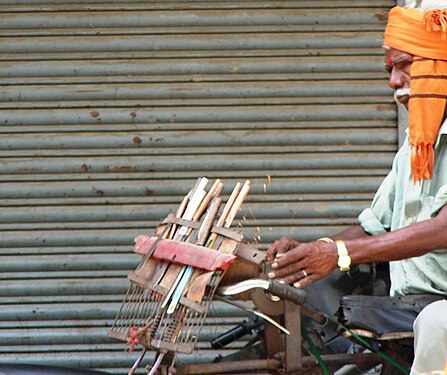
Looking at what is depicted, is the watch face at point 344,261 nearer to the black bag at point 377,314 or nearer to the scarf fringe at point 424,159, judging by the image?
the black bag at point 377,314

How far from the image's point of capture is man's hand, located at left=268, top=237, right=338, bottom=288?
3.73 metres

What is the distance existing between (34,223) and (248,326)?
6.52 feet

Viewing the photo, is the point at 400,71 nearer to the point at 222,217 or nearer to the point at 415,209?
the point at 415,209

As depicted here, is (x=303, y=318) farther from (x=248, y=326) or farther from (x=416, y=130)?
(x=416, y=130)

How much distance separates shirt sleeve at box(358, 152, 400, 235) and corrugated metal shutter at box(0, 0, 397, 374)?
42.5 inches

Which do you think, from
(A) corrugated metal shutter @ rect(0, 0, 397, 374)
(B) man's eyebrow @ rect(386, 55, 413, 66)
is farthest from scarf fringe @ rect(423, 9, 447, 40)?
(A) corrugated metal shutter @ rect(0, 0, 397, 374)

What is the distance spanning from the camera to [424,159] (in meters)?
4.22

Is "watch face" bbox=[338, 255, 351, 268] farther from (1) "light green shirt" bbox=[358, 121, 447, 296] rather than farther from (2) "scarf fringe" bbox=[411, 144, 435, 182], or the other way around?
(2) "scarf fringe" bbox=[411, 144, 435, 182]

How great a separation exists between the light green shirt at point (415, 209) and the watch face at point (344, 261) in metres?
0.47

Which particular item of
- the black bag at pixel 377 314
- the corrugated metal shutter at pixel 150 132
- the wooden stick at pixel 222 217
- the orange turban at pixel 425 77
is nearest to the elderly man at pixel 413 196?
the orange turban at pixel 425 77

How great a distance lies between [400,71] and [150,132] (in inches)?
76.1

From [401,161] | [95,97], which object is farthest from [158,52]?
[401,161]

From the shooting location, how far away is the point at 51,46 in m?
5.83

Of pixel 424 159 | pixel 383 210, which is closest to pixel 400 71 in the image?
pixel 424 159
